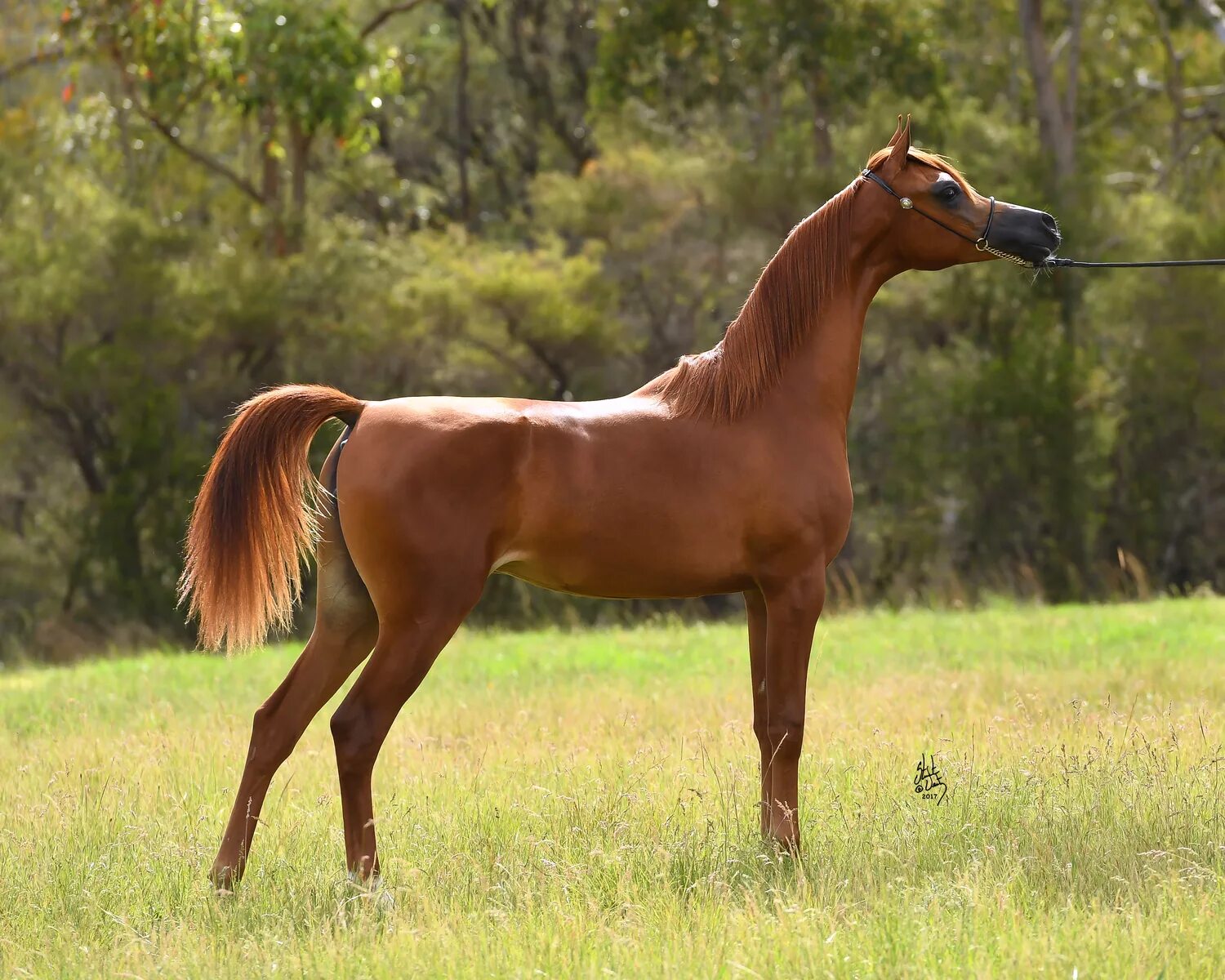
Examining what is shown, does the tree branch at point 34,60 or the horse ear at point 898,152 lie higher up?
the tree branch at point 34,60

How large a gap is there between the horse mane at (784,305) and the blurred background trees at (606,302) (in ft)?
34.8

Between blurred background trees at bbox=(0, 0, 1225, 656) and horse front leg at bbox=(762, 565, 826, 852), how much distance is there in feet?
34.9

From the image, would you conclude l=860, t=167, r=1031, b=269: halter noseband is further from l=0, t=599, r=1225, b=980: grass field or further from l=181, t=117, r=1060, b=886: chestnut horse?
l=0, t=599, r=1225, b=980: grass field

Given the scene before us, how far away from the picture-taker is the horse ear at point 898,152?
18.4 feet

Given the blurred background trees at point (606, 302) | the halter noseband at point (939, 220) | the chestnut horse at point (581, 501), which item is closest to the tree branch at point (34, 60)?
the blurred background trees at point (606, 302)

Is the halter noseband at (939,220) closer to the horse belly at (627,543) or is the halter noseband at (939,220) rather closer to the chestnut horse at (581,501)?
the chestnut horse at (581,501)

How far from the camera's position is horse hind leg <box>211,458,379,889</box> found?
17.1 feet

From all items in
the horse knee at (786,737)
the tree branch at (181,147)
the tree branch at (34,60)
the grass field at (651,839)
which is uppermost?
the tree branch at (34,60)

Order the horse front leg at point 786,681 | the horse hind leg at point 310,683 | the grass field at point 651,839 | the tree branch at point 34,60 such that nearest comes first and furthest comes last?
1. the grass field at point 651,839
2. the horse hind leg at point 310,683
3. the horse front leg at point 786,681
4. the tree branch at point 34,60

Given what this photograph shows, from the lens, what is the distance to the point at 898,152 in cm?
566

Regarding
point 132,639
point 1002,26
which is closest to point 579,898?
point 132,639

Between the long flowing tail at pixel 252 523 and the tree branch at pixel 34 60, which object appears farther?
the tree branch at pixel 34 60

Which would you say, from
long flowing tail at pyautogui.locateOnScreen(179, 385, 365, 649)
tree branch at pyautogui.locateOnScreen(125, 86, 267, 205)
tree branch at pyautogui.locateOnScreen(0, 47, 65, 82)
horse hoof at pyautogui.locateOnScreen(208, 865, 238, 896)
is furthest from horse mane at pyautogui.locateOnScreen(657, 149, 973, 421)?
tree branch at pyautogui.locateOnScreen(0, 47, 65, 82)

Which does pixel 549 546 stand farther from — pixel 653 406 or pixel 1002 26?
pixel 1002 26
